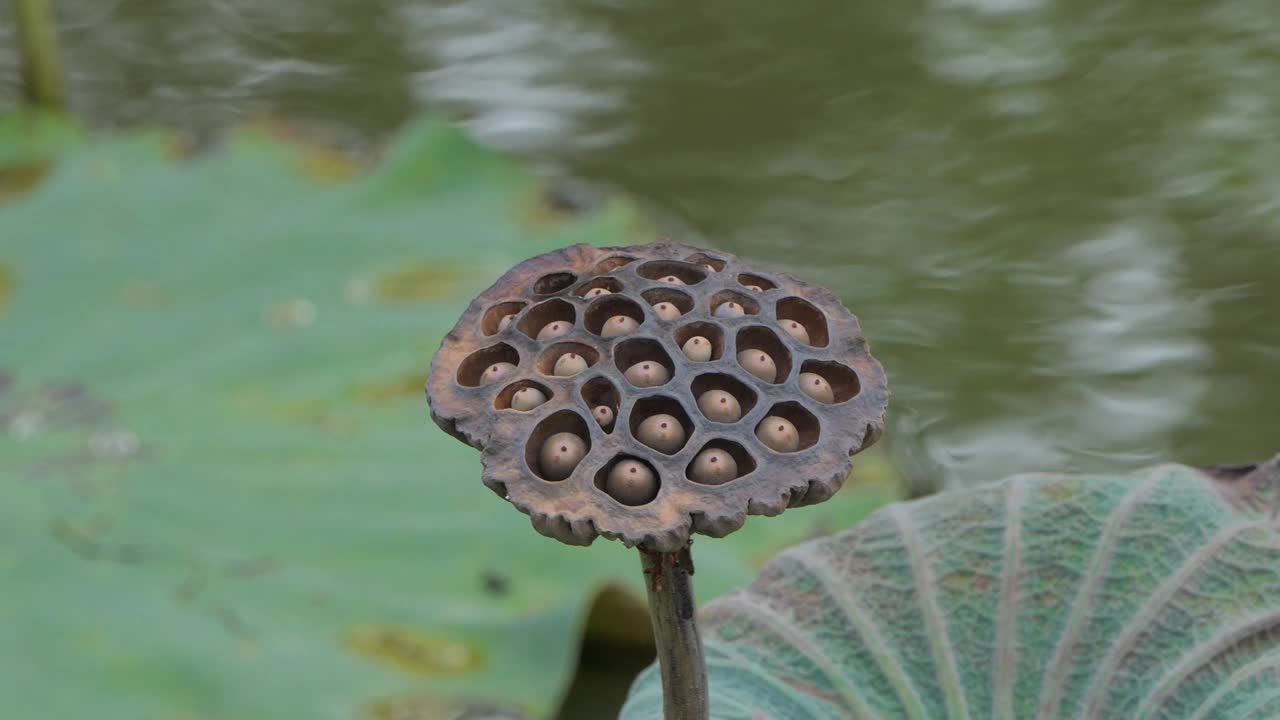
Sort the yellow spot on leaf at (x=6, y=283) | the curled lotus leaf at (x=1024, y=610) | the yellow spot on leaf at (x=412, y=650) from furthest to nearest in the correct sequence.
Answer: the yellow spot on leaf at (x=6, y=283)
the yellow spot on leaf at (x=412, y=650)
the curled lotus leaf at (x=1024, y=610)

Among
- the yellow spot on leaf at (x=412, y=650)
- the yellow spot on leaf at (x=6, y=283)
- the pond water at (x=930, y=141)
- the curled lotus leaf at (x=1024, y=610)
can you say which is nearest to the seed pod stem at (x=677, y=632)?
the curled lotus leaf at (x=1024, y=610)

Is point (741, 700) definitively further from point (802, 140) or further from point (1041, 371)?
point (802, 140)

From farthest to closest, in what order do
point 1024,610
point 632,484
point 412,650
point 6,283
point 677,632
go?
point 6,283
point 412,650
point 1024,610
point 677,632
point 632,484

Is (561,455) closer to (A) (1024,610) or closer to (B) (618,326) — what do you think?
(B) (618,326)

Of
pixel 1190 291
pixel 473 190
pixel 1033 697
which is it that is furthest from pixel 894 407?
pixel 1033 697

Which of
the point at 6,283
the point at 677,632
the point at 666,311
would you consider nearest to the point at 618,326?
the point at 666,311

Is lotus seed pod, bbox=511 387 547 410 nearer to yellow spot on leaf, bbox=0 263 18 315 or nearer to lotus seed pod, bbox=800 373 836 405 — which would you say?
→ lotus seed pod, bbox=800 373 836 405

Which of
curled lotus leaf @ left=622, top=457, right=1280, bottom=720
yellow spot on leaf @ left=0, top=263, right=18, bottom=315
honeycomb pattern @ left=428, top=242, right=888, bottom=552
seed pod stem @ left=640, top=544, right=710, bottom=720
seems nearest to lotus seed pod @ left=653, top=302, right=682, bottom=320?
honeycomb pattern @ left=428, top=242, right=888, bottom=552

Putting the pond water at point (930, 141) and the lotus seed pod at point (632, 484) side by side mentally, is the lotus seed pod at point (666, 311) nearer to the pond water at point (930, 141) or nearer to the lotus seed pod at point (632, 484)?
the lotus seed pod at point (632, 484)
